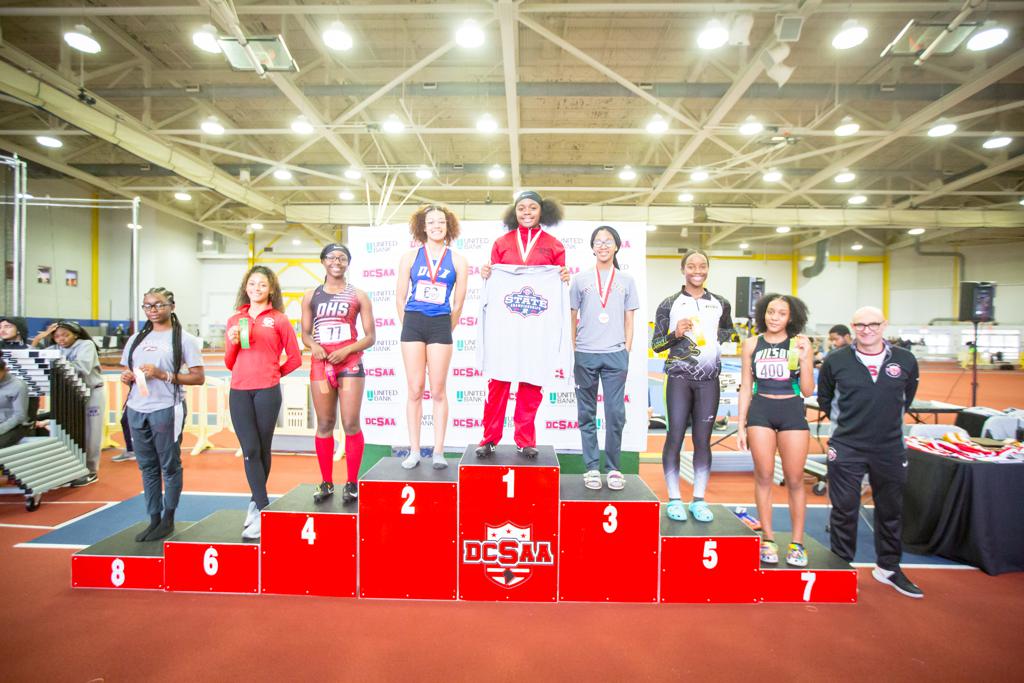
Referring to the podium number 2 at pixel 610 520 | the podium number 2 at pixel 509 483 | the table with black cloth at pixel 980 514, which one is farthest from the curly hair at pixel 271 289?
the table with black cloth at pixel 980 514

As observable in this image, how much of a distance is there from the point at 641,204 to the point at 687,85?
7.23 m

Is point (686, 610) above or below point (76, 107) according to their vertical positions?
below

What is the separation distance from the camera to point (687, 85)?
802cm

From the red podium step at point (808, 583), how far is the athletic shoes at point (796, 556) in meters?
0.03

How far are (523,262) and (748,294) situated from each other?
5.57 m

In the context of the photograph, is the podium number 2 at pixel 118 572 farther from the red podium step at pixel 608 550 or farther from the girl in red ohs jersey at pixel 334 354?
the red podium step at pixel 608 550

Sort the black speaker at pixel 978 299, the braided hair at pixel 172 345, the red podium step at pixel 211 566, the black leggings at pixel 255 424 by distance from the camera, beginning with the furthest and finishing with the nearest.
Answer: the black speaker at pixel 978 299 < the braided hair at pixel 172 345 < the black leggings at pixel 255 424 < the red podium step at pixel 211 566

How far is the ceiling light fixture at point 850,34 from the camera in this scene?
5609 millimetres

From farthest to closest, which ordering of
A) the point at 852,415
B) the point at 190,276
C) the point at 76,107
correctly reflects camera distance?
1. the point at 190,276
2. the point at 76,107
3. the point at 852,415

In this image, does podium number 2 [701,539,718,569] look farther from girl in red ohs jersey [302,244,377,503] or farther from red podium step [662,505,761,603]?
girl in red ohs jersey [302,244,377,503]

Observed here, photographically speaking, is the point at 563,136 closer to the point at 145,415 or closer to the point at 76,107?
the point at 76,107

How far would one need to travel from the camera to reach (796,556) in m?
2.97

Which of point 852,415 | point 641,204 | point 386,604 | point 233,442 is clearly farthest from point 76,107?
point 641,204

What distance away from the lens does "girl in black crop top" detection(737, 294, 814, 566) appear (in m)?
2.98
